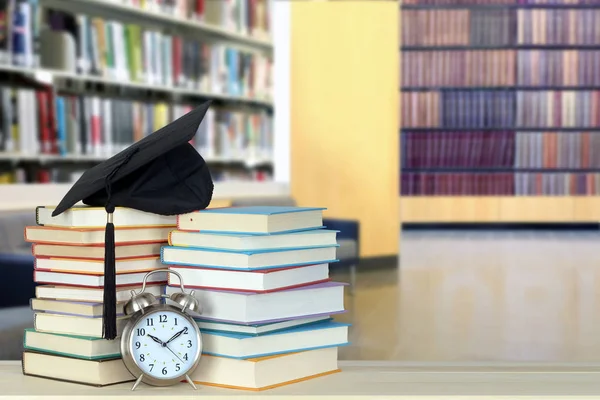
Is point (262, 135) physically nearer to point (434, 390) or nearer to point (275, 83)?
point (275, 83)

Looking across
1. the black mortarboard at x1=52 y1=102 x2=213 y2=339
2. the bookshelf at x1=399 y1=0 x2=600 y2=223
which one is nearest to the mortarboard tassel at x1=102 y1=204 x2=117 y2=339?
the black mortarboard at x1=52 y1=102 x2=213 y2=339

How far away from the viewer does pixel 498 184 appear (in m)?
10.1

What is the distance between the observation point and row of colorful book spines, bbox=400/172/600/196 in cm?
1002

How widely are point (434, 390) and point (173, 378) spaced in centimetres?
33

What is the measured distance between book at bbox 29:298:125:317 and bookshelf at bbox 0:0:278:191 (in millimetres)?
3185

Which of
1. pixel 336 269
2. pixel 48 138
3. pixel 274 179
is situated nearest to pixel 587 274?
pixel 336 269

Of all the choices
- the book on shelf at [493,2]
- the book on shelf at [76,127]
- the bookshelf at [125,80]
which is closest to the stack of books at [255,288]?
the bookshelf at [125,80]

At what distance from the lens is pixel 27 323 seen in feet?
8.38

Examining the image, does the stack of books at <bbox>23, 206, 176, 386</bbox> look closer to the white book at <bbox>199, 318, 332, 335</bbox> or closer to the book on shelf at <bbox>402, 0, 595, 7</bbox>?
the white book at <bbox>199, 318, 332, 335</bbox>

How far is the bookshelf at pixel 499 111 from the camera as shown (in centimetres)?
1003

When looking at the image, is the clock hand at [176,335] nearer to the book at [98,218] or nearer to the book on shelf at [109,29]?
the book at [98,218]

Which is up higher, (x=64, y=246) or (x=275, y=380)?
(x=64, y=246)

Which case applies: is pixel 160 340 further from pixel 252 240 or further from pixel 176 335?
pixel 252 240

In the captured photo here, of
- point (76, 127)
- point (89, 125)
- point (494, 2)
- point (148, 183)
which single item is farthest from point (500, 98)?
point (148, 183)
